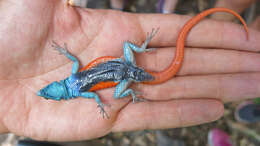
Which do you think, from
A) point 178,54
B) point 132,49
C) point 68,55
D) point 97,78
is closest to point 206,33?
point 178,54

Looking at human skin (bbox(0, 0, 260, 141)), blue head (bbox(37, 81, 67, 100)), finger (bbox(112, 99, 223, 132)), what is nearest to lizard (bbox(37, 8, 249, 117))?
blue head (bbox(37, 81, 67, 100))

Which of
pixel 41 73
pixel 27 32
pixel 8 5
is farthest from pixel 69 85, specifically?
pixel 8 5

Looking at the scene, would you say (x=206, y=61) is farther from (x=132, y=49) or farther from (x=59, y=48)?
(x=59, y=48)

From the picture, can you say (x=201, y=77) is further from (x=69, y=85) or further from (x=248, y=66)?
(x=69, y=85)

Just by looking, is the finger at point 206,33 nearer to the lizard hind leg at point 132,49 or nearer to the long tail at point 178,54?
the long tail at point 178,54

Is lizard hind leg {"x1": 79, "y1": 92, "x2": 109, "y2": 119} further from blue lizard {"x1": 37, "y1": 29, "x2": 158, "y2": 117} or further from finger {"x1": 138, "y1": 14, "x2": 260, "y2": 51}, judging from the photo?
finger {"x1": 138, "y1": 14, "x2": 260, "y2": 51}

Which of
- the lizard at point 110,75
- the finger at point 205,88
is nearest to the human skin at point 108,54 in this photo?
the finger at point 205,88
